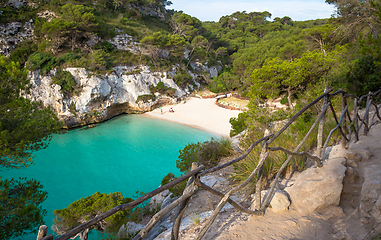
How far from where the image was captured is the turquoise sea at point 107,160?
392 inches

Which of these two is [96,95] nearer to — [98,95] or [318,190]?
[98,95]

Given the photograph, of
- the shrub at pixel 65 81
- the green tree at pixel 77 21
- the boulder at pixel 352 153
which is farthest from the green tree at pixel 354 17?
the green tree at pixel 77 21

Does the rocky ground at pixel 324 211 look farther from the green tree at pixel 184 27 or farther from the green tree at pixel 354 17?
the green tree at pixel 184 27

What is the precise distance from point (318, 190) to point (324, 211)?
0.23 meters

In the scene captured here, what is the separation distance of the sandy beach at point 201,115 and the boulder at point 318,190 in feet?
45.1

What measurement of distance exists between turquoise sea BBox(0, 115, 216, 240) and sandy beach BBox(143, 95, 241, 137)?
1.35 m

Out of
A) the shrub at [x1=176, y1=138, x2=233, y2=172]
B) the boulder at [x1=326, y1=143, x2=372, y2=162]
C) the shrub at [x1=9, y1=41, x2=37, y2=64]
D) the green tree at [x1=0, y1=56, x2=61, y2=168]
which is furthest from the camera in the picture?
the shrub at [x1=9, y1=41, x2=37, y2=64]

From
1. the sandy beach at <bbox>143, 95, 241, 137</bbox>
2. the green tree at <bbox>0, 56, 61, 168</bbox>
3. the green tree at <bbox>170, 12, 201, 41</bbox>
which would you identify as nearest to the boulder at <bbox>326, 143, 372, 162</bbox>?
the green tree at <bbox>0, 56, 61, 168</bbox>

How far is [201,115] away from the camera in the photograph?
2091 cm

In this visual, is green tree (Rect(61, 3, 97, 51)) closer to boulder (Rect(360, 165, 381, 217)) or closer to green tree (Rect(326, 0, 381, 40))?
green tree (Rect(326, 0, 381, 40))

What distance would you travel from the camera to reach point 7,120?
230 inches

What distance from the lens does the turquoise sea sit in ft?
32.6

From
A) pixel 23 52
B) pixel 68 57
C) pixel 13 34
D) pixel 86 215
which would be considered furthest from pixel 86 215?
pixel 13 34

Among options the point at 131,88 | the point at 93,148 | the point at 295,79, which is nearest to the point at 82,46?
the point at 131,88
